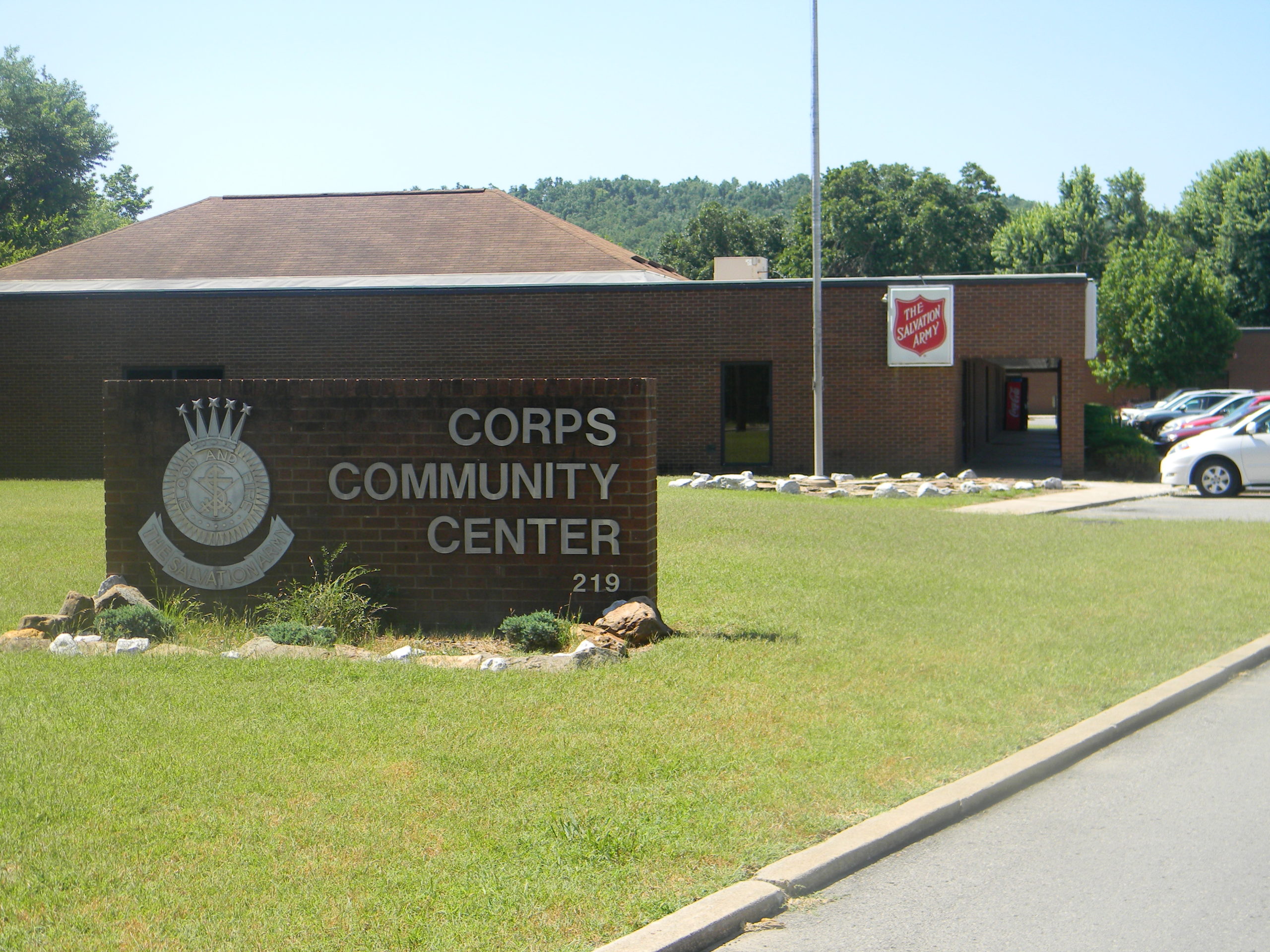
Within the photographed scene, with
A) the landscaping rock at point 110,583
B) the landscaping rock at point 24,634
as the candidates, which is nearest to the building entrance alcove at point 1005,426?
the landscaping rock at point 110,583

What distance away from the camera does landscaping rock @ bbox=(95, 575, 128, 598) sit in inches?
388

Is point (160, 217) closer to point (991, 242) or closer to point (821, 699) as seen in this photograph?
point (821, 699)

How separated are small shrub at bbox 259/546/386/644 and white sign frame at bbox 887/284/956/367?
1968 centimetres

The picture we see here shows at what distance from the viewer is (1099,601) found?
36.0 feet

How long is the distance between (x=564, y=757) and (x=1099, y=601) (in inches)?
262

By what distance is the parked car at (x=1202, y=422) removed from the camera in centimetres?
3195

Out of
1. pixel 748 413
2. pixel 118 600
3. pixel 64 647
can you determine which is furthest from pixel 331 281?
pixel 64 647

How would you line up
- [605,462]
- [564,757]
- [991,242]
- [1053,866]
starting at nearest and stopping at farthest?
1. [1053,866]
2. [564,757]
3. [605,462]
4. [991,242]

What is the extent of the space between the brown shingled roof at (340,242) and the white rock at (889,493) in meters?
11.4

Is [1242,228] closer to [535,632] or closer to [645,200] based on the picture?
[535,632]

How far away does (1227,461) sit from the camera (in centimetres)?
2206

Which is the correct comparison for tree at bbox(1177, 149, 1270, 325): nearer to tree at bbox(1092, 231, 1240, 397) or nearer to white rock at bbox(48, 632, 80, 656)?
tree at bbox(1092, 231, 1240, 397)

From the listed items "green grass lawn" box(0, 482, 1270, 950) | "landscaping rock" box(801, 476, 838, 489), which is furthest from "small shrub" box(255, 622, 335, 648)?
"landscaping rock" box(801, 476, 838, 489)

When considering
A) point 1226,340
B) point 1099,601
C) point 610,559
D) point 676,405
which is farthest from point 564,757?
point 1226,340
